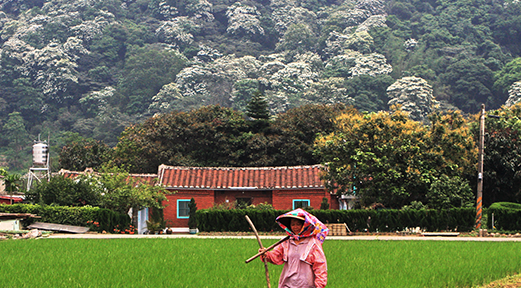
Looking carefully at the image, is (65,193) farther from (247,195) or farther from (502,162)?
(502,162)

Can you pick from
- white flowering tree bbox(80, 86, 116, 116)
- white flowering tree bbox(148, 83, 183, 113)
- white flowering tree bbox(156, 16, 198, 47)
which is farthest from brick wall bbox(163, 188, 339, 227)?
white flowering tree bbox(156, 16, 198, 47)

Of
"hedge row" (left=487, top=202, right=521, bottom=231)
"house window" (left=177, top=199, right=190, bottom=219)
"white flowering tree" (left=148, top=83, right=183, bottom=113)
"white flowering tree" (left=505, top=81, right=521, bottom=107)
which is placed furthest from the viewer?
"white flowering tree" (left=148, top=83, right=183, bottom=113)

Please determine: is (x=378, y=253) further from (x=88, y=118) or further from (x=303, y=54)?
(x=303, y=54)

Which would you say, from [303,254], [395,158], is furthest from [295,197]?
[303,254]

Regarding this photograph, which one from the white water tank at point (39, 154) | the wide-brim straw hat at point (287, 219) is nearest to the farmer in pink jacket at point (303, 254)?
the wide-brim straw hat at point (287, 219)

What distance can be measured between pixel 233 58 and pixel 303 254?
392 feet

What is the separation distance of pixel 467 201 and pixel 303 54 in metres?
102

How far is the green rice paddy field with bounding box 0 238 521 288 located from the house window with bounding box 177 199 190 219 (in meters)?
17.2

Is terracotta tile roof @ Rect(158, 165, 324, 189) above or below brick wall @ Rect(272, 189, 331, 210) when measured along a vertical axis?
above

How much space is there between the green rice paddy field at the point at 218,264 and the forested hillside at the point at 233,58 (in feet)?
239

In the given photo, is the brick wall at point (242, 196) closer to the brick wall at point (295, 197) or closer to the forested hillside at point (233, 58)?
the brick wall at point (295, 197)

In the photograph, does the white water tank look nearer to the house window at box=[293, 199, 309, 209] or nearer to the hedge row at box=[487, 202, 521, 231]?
the house window at box=[293, 199, 309, 209]

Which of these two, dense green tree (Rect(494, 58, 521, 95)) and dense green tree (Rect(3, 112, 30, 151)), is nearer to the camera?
dense green tree (Rect(494, 58, 521, 95))

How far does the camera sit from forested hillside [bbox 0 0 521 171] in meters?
102
